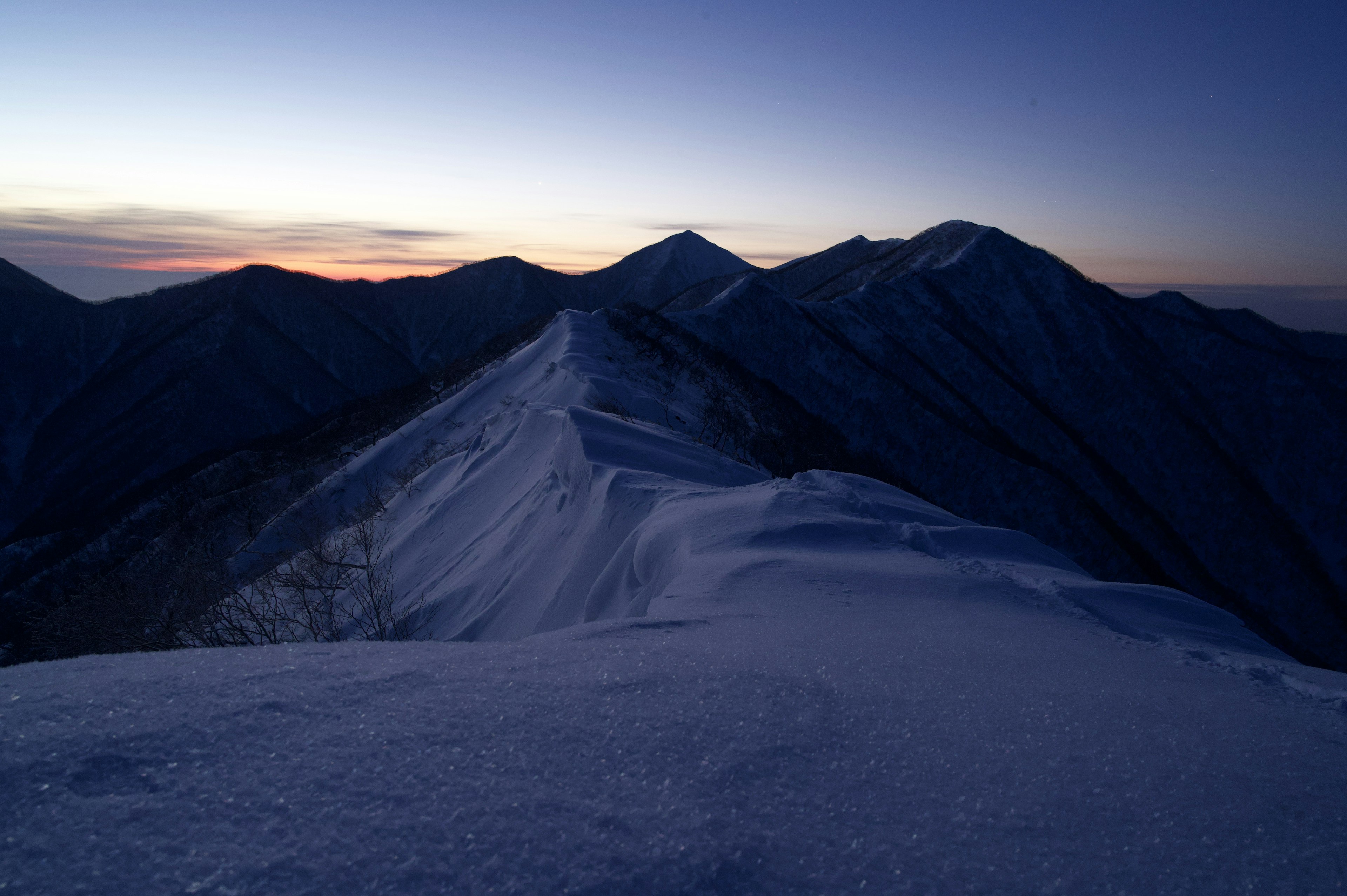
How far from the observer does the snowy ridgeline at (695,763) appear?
1634 mm

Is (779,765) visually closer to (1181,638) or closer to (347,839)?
(347,839)

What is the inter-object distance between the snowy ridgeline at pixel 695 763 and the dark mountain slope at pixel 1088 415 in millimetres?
29890

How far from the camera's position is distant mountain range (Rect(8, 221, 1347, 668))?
32094mm

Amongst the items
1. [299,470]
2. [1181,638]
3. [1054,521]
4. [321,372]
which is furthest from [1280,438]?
[321,372]

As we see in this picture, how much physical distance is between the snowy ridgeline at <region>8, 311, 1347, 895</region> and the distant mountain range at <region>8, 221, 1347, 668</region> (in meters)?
25.6

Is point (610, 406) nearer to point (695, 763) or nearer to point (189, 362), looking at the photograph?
point (695, 763)

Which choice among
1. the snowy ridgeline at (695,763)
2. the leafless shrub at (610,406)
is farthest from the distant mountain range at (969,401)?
the snowy ridgeline at (695,763)

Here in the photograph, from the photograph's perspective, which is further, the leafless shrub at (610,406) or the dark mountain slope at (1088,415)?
the dark mountain slope at (1088,415)

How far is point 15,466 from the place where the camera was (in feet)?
188

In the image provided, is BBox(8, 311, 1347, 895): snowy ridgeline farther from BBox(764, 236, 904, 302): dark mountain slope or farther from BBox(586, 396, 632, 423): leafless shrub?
BBox(764, 236, 904, 302): dark mountain slope

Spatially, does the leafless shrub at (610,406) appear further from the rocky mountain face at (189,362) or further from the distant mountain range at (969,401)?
the rocky mountain face at (189,362)

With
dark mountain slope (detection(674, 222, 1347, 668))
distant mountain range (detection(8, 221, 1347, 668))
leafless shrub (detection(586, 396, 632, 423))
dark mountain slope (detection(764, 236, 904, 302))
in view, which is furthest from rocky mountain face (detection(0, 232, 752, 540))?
dark mountain slope (detection(674, 222, 1347, 668))

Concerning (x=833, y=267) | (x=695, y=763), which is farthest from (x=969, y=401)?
(x=695, y=763)

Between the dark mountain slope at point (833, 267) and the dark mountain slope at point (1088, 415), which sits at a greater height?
the dark mountain slope at point (833, 267)
